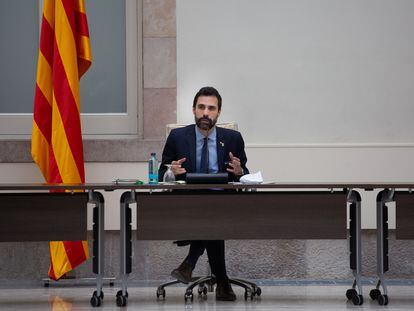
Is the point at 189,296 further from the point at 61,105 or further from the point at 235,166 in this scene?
the point at 61,105

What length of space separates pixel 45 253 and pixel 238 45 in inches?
91.5

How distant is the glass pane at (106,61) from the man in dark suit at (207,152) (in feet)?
5.29

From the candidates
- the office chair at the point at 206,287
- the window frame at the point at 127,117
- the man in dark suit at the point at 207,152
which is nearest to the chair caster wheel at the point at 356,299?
the office chair at the point at 206,287

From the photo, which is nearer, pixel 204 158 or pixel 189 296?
pixel 189 296

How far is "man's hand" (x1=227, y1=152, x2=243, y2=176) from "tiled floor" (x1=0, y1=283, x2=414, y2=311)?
0.85 metres

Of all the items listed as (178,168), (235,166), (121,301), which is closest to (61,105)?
(178,168)

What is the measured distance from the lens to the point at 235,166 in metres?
5.61

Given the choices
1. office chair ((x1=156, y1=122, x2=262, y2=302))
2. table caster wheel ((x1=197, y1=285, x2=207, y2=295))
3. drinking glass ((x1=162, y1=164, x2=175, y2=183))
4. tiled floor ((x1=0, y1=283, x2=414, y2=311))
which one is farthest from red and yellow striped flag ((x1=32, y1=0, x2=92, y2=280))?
drinking glass ((x1=162, y1=164, x2=175, y2=183))

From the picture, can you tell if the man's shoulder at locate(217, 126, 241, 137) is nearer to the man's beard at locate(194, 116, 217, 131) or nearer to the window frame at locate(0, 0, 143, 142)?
the man's beard at locate(194, 116, 217, 131)

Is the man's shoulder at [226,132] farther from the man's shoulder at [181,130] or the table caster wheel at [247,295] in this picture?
the table caster wheel at [247,295]

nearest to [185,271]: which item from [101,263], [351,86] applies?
[101,263]

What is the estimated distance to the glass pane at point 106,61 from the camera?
744cm

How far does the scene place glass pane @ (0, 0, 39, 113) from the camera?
293 inches

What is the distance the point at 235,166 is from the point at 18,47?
2.74m
